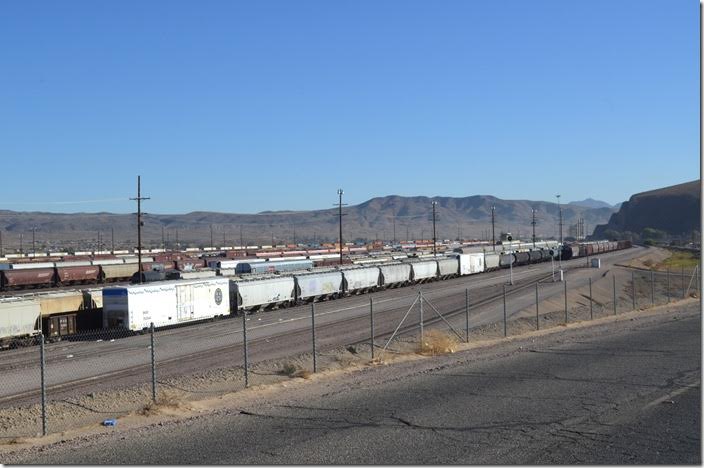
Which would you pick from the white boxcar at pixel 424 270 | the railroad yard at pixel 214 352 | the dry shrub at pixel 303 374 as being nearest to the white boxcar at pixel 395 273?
the white boxcar at pixel 424 270

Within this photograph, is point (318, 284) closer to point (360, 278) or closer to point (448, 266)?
point (360, 278)

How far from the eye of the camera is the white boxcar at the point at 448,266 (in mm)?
78875

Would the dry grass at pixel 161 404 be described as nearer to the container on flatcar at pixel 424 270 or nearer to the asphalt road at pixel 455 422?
the asphalt road at pixel 455 422

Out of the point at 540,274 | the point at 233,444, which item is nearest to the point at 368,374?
the point at 233,444

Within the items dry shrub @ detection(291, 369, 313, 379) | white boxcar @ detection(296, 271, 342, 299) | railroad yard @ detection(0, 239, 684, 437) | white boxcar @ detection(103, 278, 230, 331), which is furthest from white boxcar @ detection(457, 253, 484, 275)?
dry shrub @ detection(291, 369, 313, 379)

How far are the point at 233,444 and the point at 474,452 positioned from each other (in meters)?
4.24

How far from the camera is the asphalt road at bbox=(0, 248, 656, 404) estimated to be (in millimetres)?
24250

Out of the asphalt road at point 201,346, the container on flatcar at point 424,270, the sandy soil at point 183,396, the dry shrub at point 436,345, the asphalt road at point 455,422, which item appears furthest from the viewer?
the container on flatcar at point 424,270

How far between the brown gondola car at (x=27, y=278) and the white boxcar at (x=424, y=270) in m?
33.9

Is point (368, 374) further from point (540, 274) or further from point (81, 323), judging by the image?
point (540, 274)

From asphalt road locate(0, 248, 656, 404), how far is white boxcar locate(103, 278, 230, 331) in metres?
0.93

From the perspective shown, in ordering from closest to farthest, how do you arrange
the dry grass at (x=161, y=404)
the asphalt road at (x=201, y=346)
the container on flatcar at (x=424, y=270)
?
the dry grass at (x=161, y=404) < the asphalt road at (x=201, y=346) < the container on flatcar at (x=424, y=270)

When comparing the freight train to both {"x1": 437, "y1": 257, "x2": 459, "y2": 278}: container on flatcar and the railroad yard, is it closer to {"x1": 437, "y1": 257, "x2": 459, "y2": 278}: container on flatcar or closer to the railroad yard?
the railroad yard

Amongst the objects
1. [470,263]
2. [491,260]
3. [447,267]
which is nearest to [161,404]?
[447,267]
